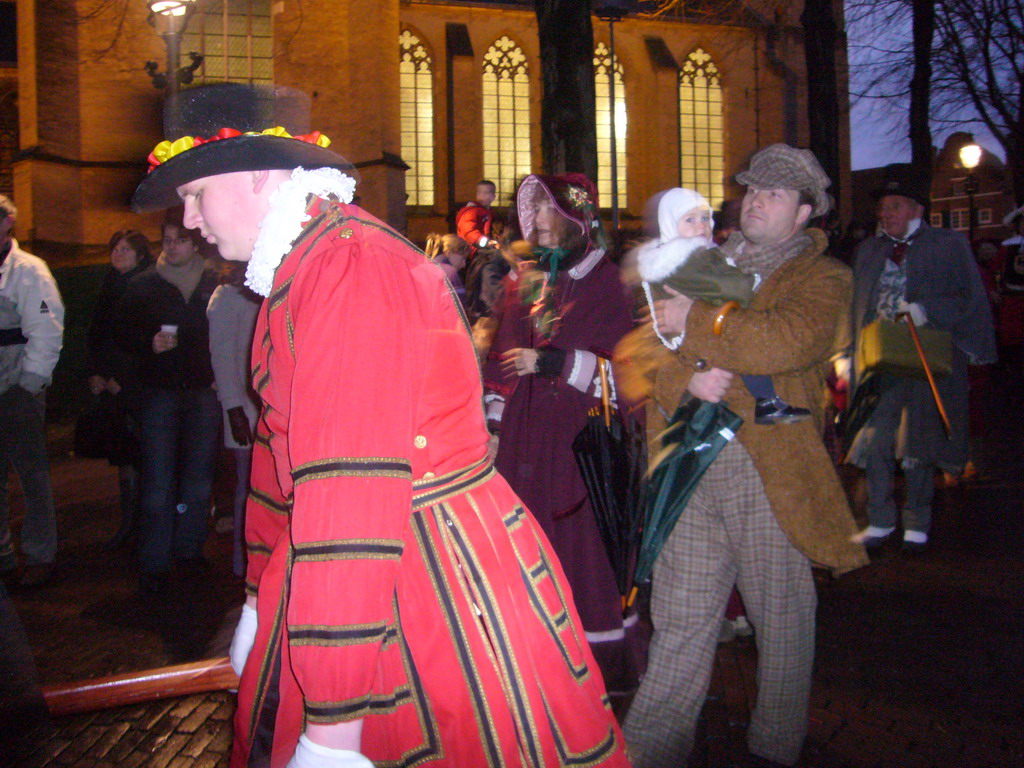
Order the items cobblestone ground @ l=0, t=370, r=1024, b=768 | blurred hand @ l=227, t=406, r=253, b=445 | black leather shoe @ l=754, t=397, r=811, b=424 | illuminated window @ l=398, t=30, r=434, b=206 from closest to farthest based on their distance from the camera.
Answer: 1. black leather shoe @ l=754, t=397, r=811, b=424
2. cobblestone ground @ l=0, t=370, r=1024, b=768
3. blurred hand @ l=227, t=406, r=253, b=445
4. illuminated window @ l=398, t=30, r=434, b=206

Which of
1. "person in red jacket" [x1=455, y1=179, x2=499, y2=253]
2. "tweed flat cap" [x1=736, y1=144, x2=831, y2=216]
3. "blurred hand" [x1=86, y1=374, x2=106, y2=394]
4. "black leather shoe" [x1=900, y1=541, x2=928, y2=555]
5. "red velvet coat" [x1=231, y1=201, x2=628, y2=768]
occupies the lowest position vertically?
"black leather shoe" [x1=900, y1=541, x2=928, y2=555]

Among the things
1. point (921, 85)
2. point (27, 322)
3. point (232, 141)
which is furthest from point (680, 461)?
point (921, 85)

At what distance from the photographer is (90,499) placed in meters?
8.75

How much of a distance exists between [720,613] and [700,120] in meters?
30.4

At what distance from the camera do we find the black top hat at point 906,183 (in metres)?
→ 5.95

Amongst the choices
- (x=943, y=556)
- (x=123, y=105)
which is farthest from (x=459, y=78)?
(x=943, y=556)

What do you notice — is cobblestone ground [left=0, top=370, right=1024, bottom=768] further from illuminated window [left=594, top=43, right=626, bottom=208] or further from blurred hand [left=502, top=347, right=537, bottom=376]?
illuminated window [left=594, top=43, right=626, bottom=208]

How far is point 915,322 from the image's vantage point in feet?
18.8

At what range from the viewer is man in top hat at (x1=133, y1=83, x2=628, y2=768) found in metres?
1.47

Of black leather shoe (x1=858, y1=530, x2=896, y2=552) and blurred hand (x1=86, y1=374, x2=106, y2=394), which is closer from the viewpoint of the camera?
black leather shoe (x1=858, y1=530, x2=896, y2=552)

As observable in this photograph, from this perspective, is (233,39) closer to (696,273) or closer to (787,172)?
(787,172)

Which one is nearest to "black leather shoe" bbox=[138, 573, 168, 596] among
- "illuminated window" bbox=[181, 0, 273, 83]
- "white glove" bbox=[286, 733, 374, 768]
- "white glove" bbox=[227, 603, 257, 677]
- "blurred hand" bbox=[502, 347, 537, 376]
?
"blurred hand" bbox=[502, 347, 537, 376]

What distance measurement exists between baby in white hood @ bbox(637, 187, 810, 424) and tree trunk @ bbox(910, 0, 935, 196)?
1556cm

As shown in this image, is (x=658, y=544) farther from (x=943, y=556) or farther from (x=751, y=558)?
(x=943, y=556)
